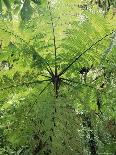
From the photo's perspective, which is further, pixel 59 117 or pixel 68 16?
pixel 68 16

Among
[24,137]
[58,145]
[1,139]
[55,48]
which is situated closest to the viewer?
[58,145]

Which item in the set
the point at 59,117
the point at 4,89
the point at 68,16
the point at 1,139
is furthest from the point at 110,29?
the point at 1,139

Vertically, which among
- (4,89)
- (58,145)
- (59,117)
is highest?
(4,89)

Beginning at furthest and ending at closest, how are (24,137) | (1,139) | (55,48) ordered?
(1,139) < (55,48) < (24,137)

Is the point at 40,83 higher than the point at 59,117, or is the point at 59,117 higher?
the point at 40,83

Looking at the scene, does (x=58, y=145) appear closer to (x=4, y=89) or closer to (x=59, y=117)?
(x=59, y=117)

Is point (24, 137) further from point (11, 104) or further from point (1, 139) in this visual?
point (1, 139)

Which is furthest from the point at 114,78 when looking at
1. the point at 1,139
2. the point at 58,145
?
the point at 1,139
